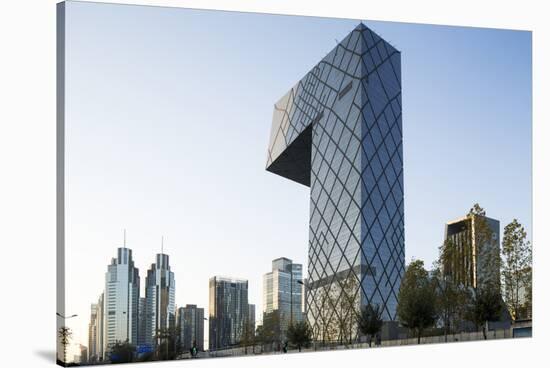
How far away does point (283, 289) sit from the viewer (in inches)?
2060

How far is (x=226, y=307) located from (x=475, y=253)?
2514 centimetres

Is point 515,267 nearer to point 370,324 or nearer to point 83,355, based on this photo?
point 370,324

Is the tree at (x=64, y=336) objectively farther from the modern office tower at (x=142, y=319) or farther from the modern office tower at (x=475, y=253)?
the modern office tower at (x=475, y=253)

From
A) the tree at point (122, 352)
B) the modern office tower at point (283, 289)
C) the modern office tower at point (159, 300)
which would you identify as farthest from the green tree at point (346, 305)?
the tree at point (122, 352)

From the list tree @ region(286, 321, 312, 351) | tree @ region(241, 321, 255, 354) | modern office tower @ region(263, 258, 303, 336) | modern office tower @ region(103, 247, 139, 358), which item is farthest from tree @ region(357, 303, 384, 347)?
modern office tower @ region(263, 258, 303, 336)

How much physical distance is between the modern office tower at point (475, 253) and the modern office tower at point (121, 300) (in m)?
13.5

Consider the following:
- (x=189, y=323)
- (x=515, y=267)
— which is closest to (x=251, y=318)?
(x=189, y=323)

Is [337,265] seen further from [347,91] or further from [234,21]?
[234,21]

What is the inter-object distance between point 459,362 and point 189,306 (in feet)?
85.0


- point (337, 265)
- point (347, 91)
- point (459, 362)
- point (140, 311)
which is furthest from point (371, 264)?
point (459, 362)

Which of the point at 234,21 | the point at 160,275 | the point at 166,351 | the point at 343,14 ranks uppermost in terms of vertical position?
the point at 234,21

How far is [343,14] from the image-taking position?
901 inches

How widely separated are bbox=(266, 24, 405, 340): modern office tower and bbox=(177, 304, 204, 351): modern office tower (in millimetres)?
6486

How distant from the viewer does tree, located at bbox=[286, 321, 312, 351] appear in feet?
118
